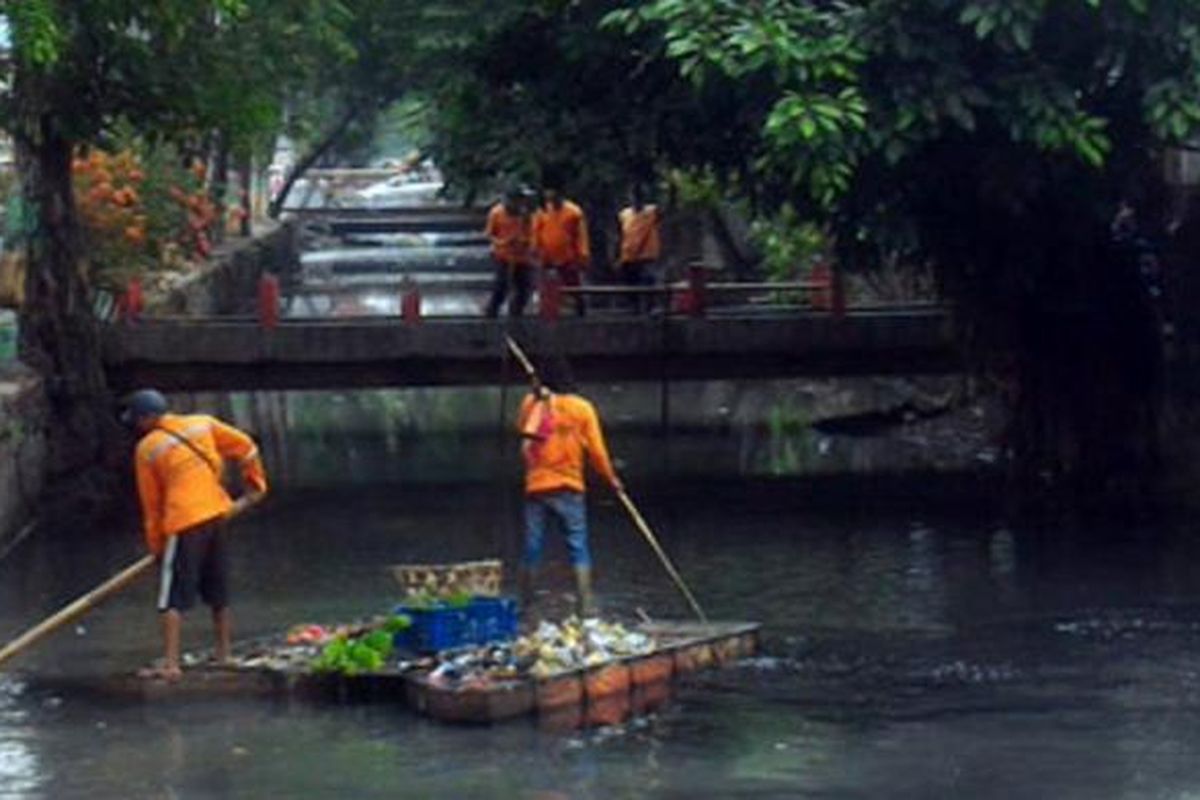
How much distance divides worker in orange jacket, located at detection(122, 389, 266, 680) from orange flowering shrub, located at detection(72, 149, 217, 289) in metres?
10.5

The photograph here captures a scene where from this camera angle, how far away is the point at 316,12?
24.9 m

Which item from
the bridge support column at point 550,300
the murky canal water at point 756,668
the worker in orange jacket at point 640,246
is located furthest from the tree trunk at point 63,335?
the worker in orange jacket at point 640,246

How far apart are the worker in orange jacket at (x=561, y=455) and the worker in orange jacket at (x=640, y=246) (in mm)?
14681

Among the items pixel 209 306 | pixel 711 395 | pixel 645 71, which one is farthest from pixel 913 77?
pixel 209 306

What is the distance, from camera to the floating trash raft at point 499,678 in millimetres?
15078

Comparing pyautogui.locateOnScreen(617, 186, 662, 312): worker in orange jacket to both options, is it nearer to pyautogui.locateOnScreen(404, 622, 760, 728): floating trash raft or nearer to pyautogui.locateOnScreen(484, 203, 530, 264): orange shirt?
pyautogui.locateOnScreen(484, 203, 530, 264): orange shirt

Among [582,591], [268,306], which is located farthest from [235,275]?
[582,591]

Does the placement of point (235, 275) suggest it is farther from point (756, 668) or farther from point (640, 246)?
point (756, 668)

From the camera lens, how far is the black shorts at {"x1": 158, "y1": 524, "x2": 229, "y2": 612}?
647 inches

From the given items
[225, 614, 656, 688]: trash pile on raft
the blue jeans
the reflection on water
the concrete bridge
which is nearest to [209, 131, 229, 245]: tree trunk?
the reflection on water

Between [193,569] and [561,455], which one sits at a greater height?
[561,455]

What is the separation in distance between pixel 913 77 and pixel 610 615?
4135mm

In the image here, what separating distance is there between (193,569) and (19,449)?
27.0 feet

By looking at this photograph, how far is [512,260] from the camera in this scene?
3162cm
